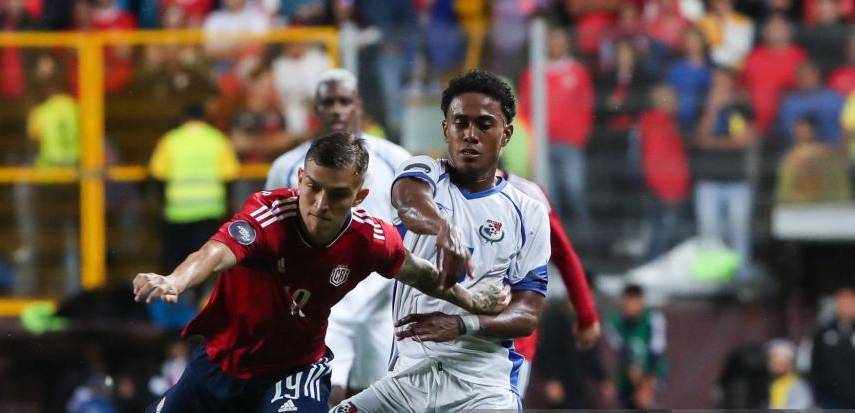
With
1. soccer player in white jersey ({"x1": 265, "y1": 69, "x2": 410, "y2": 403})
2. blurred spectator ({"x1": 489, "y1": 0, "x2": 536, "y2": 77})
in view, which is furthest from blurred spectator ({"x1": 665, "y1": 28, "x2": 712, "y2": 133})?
soccer player in white jersey ({"x1": 265, "y1": 69, "x2": 410, "y2": 403})

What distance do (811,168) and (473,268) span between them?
7.40 m

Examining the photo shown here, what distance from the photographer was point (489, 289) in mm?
6012

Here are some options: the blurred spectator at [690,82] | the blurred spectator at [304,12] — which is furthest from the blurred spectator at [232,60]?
the blurred spectator at [690,82]

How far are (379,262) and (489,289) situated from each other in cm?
46

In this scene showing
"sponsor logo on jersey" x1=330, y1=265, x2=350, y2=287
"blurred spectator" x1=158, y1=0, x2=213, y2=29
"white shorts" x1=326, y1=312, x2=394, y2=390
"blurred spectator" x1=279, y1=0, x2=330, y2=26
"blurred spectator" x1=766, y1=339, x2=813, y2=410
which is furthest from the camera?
"blurred spectator" x1=158, y1=0, x2=213, y2=29

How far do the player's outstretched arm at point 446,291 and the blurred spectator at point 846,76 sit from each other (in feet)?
24.9

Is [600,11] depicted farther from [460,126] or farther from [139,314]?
[460,126]

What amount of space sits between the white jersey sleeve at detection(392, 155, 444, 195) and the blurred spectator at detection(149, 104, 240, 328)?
6.76 m

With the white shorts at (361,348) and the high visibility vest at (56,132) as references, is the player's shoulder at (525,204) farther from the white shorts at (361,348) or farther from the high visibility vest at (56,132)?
the high visibility vest at (56,132)

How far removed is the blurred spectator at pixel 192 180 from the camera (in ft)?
42.0

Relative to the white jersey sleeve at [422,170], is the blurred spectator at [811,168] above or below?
below

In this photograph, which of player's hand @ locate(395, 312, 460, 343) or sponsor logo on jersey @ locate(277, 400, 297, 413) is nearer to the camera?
player's hand @ locate(395, 312, 460, 343)

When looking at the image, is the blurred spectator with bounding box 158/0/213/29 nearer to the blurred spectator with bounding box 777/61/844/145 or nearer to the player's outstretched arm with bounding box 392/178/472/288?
the blurred spectator with bounding box 777/61/844/145

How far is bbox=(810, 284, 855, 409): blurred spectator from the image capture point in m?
Result: 12.1
